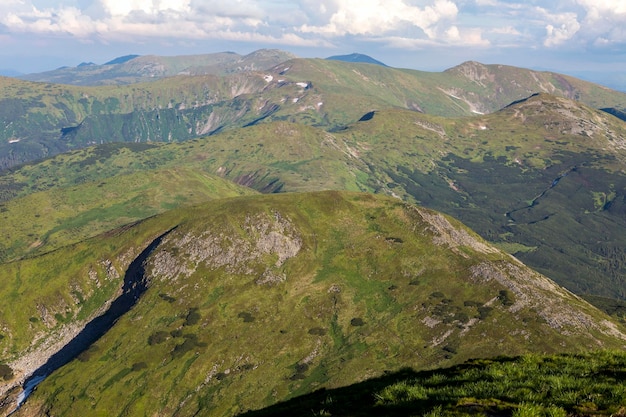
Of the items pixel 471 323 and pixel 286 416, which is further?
pixel 471 323

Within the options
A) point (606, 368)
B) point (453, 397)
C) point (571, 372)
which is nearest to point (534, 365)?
point (571, 372)

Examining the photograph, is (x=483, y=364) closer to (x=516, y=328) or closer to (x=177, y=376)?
(x=516, y=328)

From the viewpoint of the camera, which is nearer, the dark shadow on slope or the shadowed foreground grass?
the shadowed foreground grass

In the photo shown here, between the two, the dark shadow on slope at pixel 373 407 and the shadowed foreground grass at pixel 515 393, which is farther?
the dark shadow on slope at pixel 373 407

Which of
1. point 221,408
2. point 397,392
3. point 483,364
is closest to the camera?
point 397,392

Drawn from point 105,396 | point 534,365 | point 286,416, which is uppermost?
point 534,365

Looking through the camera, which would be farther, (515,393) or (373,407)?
(373,407)

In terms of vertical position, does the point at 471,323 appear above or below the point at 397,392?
below

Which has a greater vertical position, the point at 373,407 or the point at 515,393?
the point at 515,393
